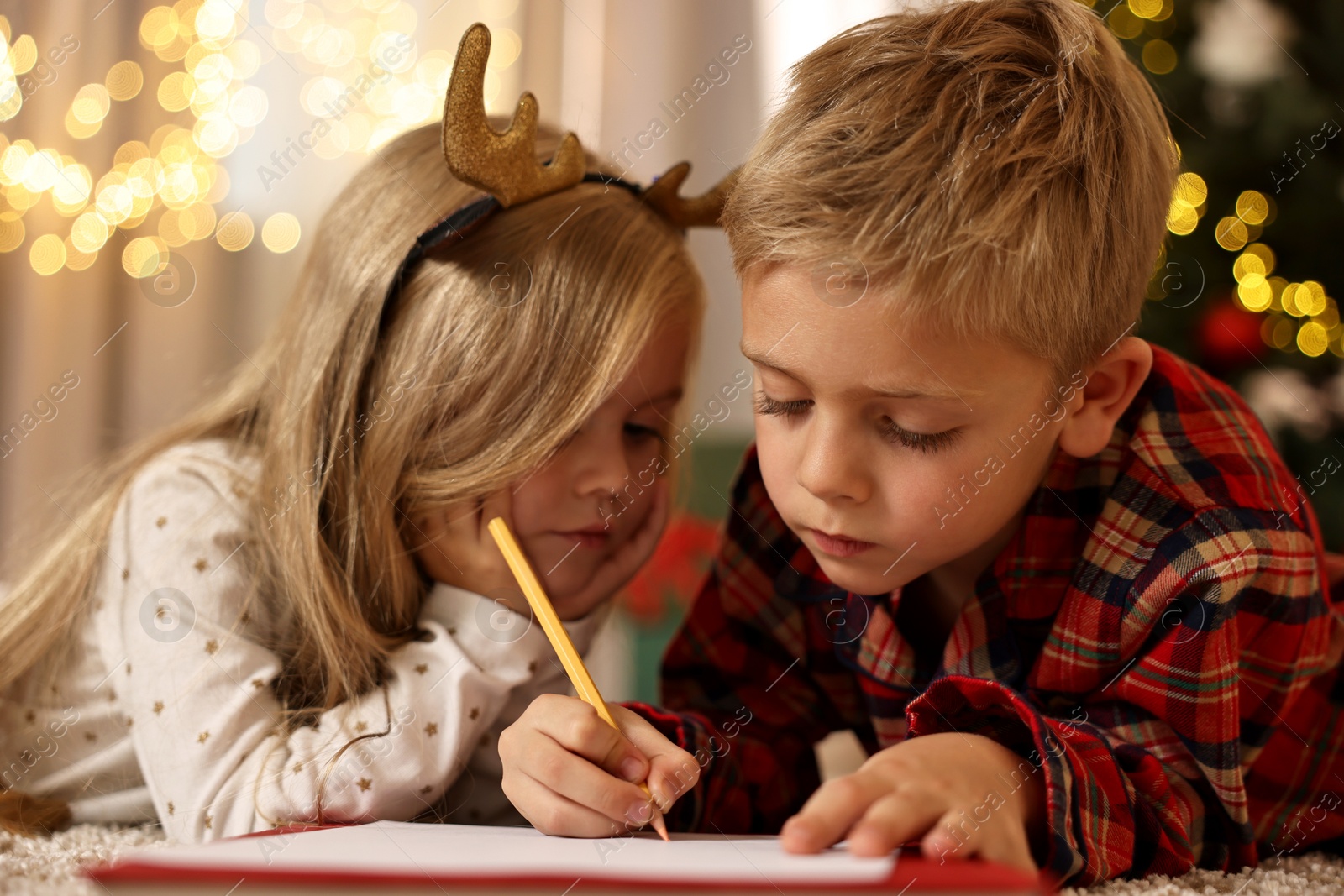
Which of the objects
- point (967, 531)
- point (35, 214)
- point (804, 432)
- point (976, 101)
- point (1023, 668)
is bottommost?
point (1023, 668)

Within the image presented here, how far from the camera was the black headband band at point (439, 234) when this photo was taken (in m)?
0.82

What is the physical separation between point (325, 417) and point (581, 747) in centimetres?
41

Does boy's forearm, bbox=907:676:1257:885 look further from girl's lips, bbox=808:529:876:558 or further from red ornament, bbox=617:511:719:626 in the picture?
red ornament, bbox=617:511:719:626

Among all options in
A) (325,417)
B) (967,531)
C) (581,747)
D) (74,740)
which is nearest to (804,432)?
(967,531)

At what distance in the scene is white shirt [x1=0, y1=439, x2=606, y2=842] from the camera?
2.36 ft

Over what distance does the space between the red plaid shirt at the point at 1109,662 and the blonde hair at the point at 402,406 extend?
220mm

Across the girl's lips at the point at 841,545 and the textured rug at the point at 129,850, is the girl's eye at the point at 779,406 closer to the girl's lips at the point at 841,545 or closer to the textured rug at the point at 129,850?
the girl's lips at the point at 841,545

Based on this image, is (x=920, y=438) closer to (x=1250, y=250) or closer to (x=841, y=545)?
(x=841, y=545)

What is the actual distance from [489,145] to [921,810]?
0.56 meters

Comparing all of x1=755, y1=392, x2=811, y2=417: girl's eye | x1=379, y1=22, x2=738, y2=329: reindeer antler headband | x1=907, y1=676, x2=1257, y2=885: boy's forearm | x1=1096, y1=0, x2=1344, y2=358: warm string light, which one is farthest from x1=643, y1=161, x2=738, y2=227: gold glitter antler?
x1=1096, y1=0, x2=1344, y2=358: warm string light

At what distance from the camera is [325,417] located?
34.3 inches

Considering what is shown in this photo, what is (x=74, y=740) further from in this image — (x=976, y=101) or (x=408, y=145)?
(x=976, y=101)

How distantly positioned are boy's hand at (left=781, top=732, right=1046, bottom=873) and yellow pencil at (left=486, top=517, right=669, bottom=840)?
0.14 meters

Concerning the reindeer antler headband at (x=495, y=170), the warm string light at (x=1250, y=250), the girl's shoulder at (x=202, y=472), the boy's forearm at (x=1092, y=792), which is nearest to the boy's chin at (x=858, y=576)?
the boy's forearm at (x=1092, y=792)
